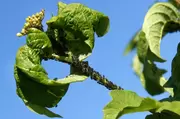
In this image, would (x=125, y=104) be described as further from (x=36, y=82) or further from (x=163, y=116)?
(x=36, y=82)

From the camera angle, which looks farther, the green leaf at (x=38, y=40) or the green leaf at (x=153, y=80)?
the green leaf at (x=153, y=80)

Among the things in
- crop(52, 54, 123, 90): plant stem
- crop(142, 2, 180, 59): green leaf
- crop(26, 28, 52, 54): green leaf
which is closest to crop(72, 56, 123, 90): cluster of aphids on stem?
crop(52, 54, 123, 90): plant stem

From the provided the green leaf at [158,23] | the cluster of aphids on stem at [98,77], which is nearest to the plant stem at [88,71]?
the cluster of aphids on stem at [98,77]

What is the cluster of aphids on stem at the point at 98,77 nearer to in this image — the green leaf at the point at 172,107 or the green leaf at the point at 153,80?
the green leaf at the point at 172,107

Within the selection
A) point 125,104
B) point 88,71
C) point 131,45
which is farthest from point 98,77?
point 131,45

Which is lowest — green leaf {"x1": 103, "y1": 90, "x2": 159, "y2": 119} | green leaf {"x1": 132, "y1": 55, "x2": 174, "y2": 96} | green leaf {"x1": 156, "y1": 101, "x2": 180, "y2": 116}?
green leaf {"x1": 156, "y1": 101, "x2": 180, "y2": 116}

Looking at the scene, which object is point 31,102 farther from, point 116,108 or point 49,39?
point 116,108

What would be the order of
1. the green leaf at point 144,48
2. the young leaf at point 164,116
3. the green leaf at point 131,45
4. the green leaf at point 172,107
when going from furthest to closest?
the green leaf at point 131,45 → the green leaf at point 144,48 → the young leaf at point 164,116 → the green leaf at point 172,107

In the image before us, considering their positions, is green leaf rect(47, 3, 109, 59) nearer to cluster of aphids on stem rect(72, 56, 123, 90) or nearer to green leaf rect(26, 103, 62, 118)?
cluster of aphids on stem rect(72, 56, 123, 90)
